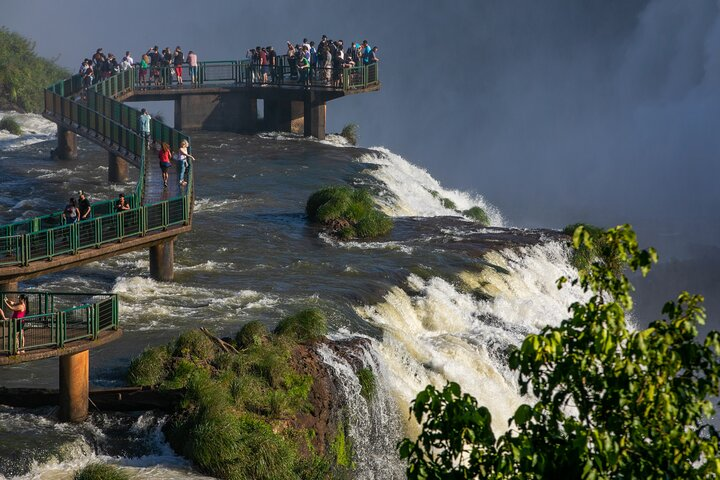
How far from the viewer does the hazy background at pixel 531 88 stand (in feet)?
228

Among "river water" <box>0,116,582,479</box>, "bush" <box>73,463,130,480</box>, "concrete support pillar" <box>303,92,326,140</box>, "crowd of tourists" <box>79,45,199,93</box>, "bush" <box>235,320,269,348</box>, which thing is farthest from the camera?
"concrete support pillar" <box>303,92,326,140</box>

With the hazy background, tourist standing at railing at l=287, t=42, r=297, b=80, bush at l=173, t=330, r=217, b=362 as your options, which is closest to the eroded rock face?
bush at l=173, t=330, r=217, b=362

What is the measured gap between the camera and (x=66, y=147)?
4472 cm

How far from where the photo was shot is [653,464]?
1024 centimetres

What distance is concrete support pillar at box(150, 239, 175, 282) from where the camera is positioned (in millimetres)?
27812

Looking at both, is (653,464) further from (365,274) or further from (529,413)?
(365,274)

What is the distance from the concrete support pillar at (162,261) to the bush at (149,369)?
21.2ft

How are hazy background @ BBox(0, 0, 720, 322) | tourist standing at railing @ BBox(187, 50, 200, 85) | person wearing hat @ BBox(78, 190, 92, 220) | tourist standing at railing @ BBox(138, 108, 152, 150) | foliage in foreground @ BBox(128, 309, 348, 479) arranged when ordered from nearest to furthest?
foliage in foreground @ BBox(128, 309, 348, 479)
person wearing hat @ BBox(78, 190, 92, 220)
tourist standing at railing @ BBox(138, 108, 152, 150)
tourist standing at railing @ BBox(187, 50, 200, 85)
hazy background @ BBox(0, 0, 720, 322)

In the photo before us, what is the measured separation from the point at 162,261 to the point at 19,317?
8.46 m

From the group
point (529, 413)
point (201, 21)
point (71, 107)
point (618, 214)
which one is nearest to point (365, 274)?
point (71, 107)

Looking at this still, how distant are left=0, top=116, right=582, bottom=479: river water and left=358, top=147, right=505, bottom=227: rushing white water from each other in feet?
0.52

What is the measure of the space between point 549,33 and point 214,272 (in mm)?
74982

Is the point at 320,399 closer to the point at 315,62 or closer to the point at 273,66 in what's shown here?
the point at 315,62

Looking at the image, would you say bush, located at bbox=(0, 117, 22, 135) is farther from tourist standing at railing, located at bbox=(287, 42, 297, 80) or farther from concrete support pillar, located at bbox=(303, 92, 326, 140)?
concrete support pillar, located at bbox=(303, 92, 326, 140)
